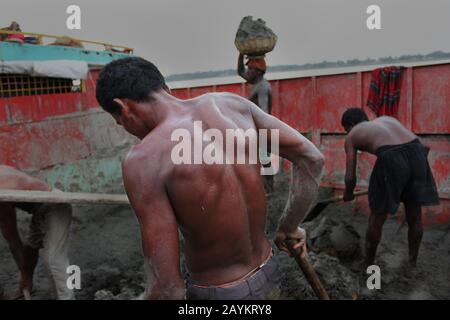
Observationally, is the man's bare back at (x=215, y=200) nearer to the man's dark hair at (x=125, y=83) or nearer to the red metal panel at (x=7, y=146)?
the man's dark hair at (x=125, y=83)

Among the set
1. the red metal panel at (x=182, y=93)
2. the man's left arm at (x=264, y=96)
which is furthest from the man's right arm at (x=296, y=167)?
the red metal panel at (x=182, y=93)

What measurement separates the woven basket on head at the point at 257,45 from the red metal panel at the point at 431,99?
71.9 inches

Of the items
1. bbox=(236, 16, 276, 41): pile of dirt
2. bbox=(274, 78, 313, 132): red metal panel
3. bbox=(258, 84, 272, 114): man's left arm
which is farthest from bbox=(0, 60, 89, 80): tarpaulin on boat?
bbox=(274, 78, 313, 132): red metal panel

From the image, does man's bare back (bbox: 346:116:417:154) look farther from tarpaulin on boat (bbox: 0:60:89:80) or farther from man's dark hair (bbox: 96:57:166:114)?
tarpaulin on boat (bbox: 0:60:89:80)

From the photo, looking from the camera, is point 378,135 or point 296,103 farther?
point 296,103

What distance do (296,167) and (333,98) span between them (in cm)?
438

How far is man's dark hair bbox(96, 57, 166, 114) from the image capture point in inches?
61.9

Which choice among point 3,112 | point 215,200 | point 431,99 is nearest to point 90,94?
point 3,112

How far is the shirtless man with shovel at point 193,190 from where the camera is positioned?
145 cm

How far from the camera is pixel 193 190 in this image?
1496mm

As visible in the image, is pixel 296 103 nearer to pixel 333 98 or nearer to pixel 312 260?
pixel 333 98

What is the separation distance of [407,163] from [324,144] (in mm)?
2449

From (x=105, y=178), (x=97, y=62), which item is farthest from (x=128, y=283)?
(x=97, y=62)

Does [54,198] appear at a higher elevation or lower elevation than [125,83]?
lower
